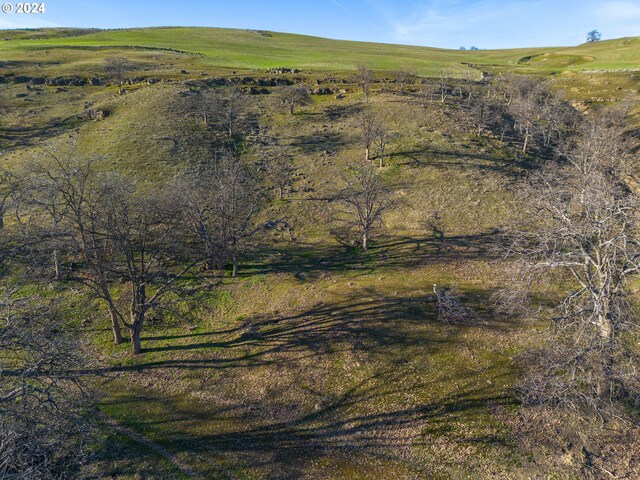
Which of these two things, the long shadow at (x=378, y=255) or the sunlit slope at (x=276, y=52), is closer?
the long shadow at (x=378, y=255)

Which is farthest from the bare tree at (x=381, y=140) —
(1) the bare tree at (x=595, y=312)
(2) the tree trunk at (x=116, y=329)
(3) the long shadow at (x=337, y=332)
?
(2) the tree trunk at (x=116, y=329)

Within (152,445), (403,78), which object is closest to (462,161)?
(403,78)

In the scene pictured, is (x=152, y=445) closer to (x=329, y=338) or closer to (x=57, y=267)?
(x=329, y=338)

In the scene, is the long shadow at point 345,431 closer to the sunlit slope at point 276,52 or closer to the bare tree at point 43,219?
the bare tree at point 43,219

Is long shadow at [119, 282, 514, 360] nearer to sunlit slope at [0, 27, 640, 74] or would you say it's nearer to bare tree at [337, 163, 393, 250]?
bare tree at [337, 163, 393, 250]

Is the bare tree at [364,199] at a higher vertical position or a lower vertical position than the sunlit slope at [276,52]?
lower

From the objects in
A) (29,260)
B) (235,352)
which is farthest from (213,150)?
(235,352)
